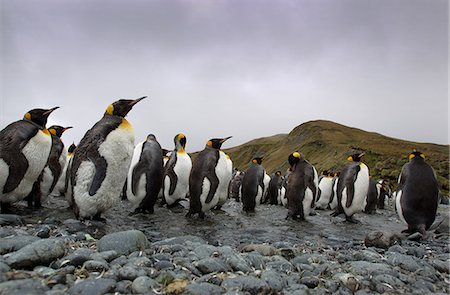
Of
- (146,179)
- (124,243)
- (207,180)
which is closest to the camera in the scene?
(124,243)

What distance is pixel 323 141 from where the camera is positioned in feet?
117

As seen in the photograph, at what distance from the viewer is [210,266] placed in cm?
237

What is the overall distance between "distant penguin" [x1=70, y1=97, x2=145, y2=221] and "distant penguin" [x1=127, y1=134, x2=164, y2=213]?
1.33m

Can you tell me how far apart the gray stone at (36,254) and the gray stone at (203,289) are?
961 mm

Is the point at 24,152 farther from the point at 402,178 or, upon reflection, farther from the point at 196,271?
the point at 402,178

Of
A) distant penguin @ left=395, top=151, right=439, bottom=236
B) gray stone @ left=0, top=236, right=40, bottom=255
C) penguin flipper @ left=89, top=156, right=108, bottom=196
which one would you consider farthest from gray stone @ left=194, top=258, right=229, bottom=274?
distant penguin @ left=395, top=151, right=439, bottom=236

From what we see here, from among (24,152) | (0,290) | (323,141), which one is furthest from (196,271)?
(323,141)

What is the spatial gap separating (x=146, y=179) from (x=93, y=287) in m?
3.94

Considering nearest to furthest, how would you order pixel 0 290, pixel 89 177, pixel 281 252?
pixel 0 290 < pixel 281 252 < pixel 89 177

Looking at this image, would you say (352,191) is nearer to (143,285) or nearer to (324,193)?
(324,193)

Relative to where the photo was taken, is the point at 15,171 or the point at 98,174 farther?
the point at 15,171

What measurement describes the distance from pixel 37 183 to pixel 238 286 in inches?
163

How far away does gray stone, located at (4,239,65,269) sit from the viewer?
209 centimetres

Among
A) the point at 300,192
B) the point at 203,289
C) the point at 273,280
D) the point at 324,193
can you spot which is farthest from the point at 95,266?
the point at 324,193
